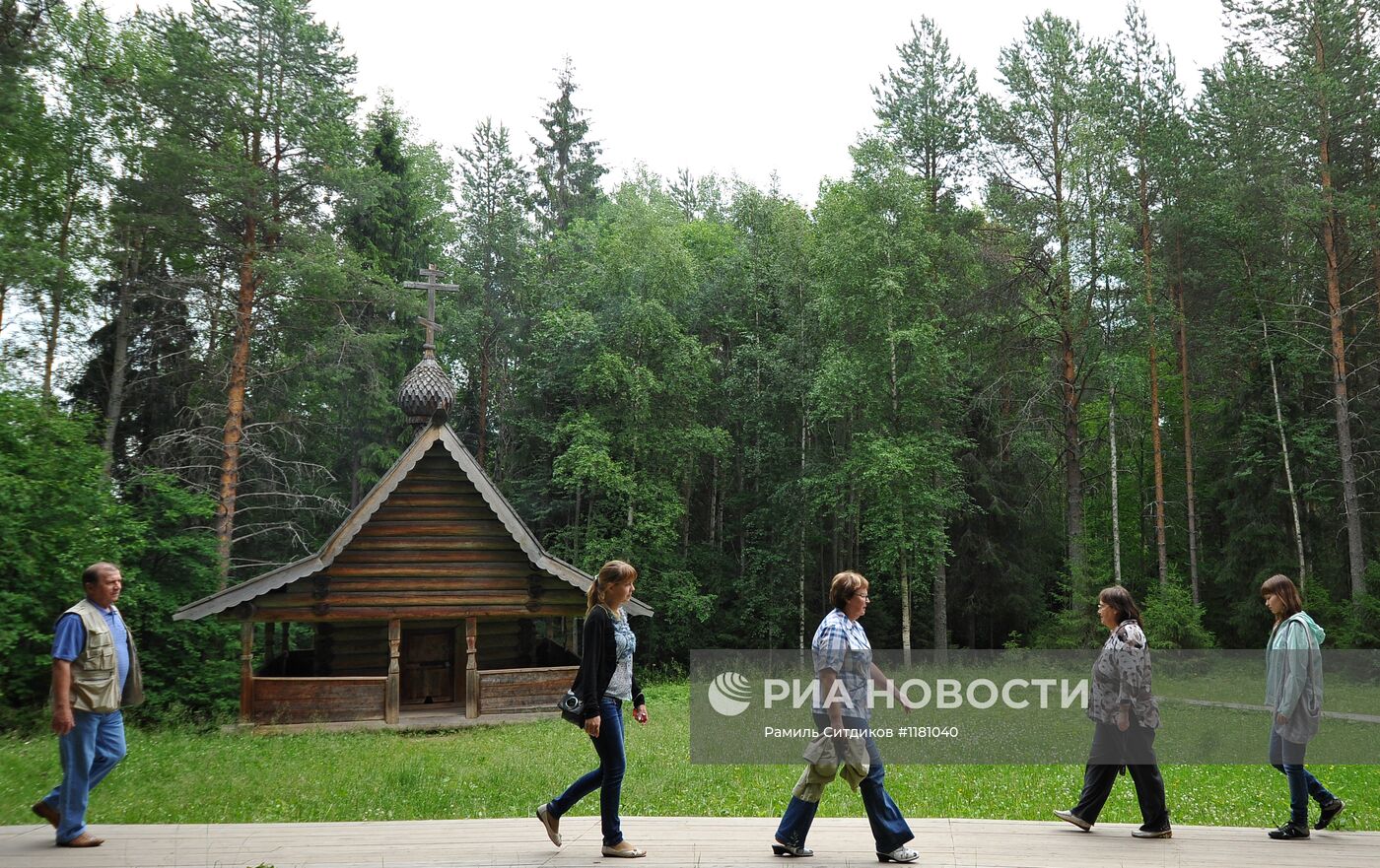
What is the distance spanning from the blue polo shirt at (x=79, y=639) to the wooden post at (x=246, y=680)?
9.64 metres

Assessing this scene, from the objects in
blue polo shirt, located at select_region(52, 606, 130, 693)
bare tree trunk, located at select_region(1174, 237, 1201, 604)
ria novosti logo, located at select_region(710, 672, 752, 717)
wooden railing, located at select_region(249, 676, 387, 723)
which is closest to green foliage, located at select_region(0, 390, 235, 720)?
wooden railing, located at select_region(249, 676, 387, 723)

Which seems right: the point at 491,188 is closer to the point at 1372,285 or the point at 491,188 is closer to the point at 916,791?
the point at 1372,285

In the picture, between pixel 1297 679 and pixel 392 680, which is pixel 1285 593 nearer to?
pixel 1297 679

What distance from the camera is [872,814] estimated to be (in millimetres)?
5703

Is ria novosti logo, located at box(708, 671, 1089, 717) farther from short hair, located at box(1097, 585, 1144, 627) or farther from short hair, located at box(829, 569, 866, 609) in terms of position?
short hair, located at box(1097, 585, 1144, 627)

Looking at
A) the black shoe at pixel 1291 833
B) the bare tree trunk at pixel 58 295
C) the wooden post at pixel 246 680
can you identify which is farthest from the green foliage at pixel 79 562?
the black shoe at pixel 1291 833

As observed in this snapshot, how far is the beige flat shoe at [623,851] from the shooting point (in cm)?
580

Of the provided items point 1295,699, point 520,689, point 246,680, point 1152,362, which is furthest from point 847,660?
point 1152,362

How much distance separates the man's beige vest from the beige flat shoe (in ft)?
11.2

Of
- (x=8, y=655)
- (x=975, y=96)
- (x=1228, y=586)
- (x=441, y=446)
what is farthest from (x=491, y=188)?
(x=1228, y=586)

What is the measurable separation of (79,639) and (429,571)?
10.0 m

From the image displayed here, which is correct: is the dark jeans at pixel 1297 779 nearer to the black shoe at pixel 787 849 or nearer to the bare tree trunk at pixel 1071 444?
the black shoe at pixel 787 849

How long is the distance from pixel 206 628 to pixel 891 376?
58.0 ft

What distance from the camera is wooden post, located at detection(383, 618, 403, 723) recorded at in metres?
15.7
